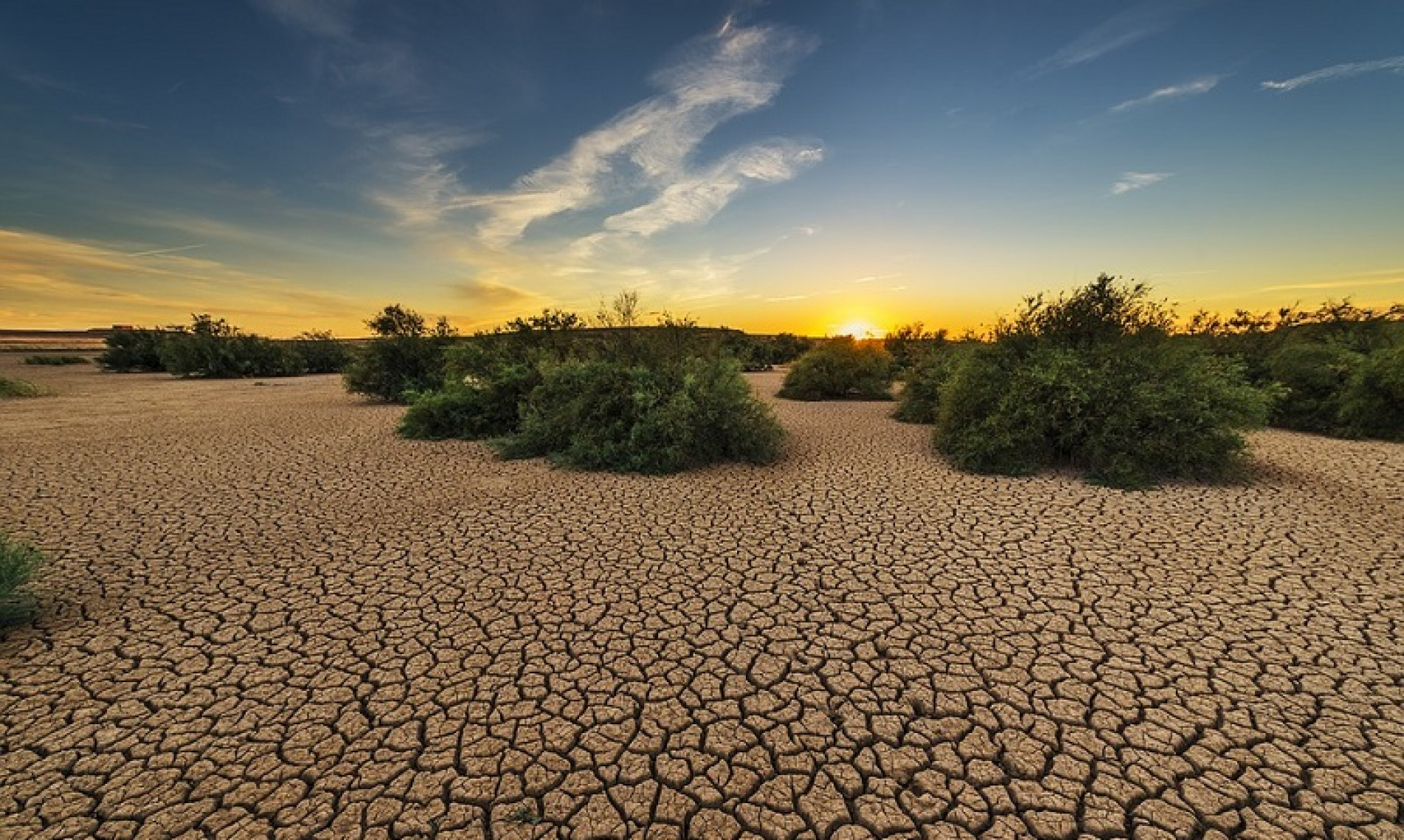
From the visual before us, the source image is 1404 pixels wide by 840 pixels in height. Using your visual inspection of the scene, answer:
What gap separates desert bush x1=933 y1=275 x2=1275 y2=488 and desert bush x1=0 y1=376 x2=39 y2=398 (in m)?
25.7

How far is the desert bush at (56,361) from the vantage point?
29.1m

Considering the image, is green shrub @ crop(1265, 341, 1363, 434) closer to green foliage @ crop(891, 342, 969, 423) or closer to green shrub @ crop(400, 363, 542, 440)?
green foliage @ crop(891, 342, 969, 423)

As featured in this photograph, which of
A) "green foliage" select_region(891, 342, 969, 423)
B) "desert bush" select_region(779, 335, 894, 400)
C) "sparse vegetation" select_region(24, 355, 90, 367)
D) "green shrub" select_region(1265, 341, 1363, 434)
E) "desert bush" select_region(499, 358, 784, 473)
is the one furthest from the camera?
"sparse vegetation" select_region(24, 355, 90, 367)

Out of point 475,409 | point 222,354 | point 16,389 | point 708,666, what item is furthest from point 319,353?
point 708,666

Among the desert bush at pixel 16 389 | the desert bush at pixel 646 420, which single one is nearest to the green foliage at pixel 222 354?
the desert bush at pixel 16 389

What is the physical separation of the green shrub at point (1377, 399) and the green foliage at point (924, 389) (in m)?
6.81

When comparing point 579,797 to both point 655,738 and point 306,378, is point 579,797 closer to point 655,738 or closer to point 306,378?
point 655,738

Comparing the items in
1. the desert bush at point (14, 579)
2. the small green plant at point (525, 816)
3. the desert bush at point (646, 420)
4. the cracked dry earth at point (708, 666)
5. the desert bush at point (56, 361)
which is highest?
the desert bush at point (56, 361)

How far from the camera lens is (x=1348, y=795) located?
2.39 metres

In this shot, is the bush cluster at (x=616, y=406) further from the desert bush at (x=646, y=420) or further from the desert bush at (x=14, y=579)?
the desert bush at (x=14, y=579)

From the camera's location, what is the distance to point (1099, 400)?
7766mm

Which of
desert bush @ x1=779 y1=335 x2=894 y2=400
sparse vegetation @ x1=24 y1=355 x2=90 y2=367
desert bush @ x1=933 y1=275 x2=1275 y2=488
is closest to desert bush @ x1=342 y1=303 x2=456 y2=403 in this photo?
desert bush @ x1=779 y1=335 x2=894 y2=400

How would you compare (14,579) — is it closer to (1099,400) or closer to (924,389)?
(1099,400)

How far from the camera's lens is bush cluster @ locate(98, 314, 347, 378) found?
2333 centimetres
